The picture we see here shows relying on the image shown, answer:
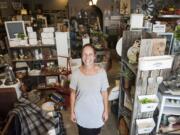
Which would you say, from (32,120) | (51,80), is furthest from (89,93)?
(51,80)

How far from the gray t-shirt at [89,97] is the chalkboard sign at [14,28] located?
2254mm

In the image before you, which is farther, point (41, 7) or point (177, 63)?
point (41, 7)

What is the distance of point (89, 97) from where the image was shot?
175 cm

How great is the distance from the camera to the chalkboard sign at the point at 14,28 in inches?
136

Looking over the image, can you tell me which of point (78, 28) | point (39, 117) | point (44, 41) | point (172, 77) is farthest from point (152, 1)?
point (39, 117)

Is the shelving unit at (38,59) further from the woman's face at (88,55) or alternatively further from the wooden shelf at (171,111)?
the wooden shelf at (171,111)

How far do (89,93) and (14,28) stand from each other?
99.9 inches

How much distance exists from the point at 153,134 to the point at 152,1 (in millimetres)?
4814

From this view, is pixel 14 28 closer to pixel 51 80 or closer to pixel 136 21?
pixel 51 80

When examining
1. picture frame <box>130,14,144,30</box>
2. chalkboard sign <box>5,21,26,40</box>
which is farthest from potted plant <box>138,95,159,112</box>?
chalkboard sign <box>5,21,26,40</box>

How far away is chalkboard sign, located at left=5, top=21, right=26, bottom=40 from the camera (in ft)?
11.3

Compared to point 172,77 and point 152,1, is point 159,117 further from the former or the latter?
point 152,1

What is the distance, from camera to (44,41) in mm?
3531

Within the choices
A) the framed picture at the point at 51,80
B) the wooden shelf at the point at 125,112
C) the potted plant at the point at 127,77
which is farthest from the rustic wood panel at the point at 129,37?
the framed picture at the point at 51,80
